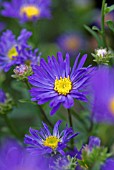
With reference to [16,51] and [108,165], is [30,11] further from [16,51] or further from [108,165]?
[108,165]

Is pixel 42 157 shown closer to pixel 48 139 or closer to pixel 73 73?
pixel 48 139

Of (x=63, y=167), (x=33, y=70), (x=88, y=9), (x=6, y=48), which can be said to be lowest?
(x=63, y=167)

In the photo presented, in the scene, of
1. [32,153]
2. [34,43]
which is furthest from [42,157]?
[34,43]

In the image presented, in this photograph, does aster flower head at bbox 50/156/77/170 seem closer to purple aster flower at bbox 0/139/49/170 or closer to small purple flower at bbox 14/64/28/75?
purple aster flower at bbox 0/139/49/170

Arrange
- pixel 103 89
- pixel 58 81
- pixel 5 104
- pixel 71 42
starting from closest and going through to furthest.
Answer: pixel 103 89 < pixel 58 81 < pixel 5 104 < pixel 71 42

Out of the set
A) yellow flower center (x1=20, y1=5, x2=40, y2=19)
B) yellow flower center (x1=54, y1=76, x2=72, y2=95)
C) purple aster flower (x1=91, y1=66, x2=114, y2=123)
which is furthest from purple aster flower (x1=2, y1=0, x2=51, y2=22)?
purple aster flower (x1=91, y1=66, x2=114, y2=123)

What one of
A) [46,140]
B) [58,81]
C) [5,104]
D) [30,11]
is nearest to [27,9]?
[30,11]
